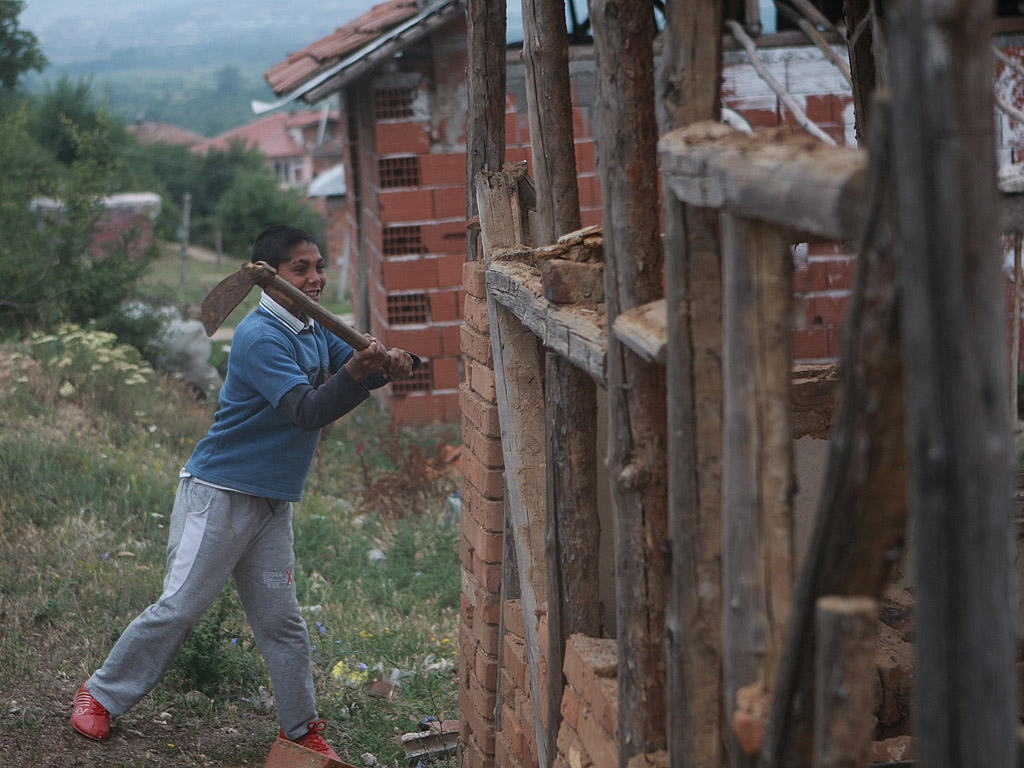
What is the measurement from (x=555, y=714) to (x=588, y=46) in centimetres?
587

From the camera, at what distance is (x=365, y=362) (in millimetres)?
3330

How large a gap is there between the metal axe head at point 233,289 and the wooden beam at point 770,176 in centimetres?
197

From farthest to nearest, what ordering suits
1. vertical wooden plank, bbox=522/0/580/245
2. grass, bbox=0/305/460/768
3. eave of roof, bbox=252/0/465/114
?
eave of roof, bbox=252/0/465/114, grass, bbox=0/305/460/768, vertical wooden plank, bbox=522/0/580/245

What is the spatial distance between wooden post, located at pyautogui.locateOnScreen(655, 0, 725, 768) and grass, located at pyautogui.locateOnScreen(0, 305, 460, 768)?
2319 millimetres

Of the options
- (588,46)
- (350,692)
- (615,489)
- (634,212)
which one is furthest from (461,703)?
(588,46)

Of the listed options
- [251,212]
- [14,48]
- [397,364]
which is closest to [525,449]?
[397,364]

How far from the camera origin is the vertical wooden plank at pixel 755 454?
1.48 meters

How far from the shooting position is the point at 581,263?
2.38 m

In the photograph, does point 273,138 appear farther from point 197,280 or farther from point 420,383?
point 420,383

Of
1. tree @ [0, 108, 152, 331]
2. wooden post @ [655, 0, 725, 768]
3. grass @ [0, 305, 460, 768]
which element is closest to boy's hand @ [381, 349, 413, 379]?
grass @ [0, 305, 460, 768]

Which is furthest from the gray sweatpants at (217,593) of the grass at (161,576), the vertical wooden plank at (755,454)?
the vertical wooden plank at (755,454)

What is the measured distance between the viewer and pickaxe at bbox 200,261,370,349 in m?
3.38

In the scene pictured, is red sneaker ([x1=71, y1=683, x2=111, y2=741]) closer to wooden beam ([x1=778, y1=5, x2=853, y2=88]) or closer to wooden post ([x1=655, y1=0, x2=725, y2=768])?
wooden post ([x1=655, y1=0, x2=725, y2=768])

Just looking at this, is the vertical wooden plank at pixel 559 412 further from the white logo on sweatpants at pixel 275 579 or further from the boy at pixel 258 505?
the white logo on sweatpants at pixel 275 579
